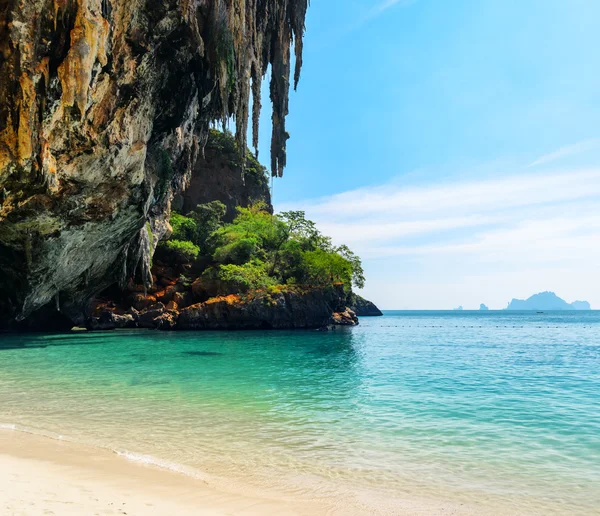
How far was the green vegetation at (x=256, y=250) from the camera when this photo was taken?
37.3 meters

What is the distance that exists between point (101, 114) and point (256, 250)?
27103 millimetres

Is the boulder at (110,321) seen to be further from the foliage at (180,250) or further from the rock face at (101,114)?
the rock face at (101,114)

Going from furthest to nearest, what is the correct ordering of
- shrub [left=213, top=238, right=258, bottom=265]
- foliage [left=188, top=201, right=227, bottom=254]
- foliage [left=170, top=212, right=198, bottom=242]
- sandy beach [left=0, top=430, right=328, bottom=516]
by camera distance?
foliage [left=188, top=201, right=227, bottom=254] → foliage [left=170, top=212, right=198, bottom=242] → shrub [left=213, top=238, right=258, bottom=265] → sandy beach [left=0, top=430, right=328, bottom=516]

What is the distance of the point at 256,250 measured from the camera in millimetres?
40938

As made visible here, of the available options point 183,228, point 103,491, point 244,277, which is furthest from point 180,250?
point 103,491

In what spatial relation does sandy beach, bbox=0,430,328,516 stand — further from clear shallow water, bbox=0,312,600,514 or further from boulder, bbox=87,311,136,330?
boulder, bbox=87,311,136,330

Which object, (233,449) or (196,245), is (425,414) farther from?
(196,245)

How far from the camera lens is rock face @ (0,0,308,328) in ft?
37.1

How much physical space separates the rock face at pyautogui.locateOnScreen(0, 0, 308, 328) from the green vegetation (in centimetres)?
1157

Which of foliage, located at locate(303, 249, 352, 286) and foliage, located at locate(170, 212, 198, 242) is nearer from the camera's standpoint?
foliage, located at locate(303, 249, 352, 286)

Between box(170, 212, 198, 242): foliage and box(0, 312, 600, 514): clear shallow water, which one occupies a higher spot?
box(170, 212, 198, 242): foliage

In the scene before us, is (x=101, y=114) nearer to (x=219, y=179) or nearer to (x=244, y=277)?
(x=244, y=277)

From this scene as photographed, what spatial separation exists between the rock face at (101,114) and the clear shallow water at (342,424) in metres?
6.09

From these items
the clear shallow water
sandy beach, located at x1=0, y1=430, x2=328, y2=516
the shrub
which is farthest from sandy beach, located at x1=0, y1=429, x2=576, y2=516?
the shrub
